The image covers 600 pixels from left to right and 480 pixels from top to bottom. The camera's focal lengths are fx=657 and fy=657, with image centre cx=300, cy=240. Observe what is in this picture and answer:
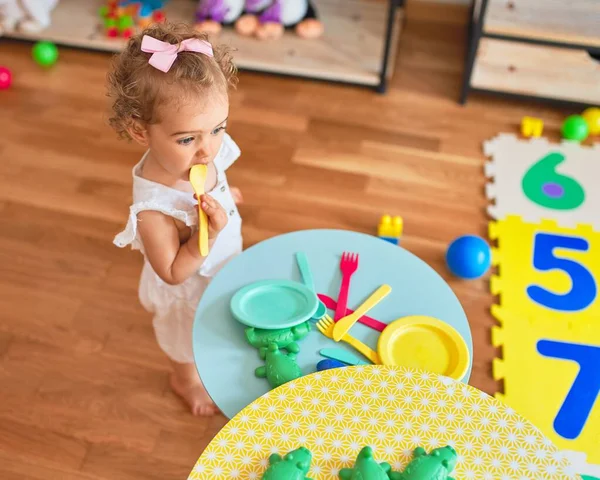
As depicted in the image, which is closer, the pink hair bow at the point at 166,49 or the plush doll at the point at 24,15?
the pink hair bow at the point at 166,49

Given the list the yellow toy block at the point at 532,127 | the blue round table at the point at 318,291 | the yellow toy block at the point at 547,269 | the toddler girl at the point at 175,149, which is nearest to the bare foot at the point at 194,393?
the toddler girl at the point at 175,149

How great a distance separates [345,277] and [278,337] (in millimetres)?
163

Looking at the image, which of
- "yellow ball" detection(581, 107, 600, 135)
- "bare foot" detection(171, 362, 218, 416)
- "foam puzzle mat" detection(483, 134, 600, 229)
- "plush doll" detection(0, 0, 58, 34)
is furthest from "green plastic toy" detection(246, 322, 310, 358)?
"plush doll" detection(0, 0, 58, 34)

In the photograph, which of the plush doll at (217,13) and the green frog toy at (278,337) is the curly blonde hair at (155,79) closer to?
the green frog toy at (278,337)

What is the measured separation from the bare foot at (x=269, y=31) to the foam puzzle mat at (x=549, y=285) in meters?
0.80

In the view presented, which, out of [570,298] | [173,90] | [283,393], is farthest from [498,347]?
[173,90]

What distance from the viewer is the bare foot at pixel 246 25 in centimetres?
223

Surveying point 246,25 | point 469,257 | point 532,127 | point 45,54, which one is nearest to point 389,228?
point 469,257

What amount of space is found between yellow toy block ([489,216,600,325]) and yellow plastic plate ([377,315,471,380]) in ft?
2.16

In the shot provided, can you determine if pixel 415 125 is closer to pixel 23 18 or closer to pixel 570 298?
pixel 570 298

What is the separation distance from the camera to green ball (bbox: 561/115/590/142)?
1.96 meters

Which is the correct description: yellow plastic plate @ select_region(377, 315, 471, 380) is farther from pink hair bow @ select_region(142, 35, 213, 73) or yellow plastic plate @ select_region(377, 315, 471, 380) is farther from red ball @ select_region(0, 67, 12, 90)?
red ball @ select_region(0, 67, 12, 90)

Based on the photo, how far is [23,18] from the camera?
91.0 inches

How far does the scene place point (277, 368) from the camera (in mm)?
922
